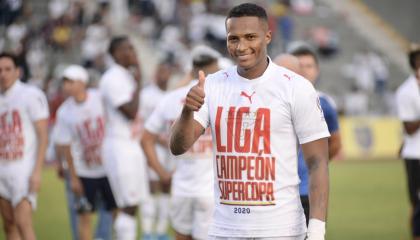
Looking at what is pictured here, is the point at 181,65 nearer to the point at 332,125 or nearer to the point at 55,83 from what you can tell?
the point at 55,83

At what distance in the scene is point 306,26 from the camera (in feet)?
148

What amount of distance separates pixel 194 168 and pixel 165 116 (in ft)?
2.19

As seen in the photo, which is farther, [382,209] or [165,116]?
[382,209]

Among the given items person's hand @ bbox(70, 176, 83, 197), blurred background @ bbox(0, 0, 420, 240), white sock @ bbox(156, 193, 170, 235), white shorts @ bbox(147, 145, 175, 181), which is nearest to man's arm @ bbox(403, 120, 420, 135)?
person's hand @ bbox(70, 176, 83, 197)

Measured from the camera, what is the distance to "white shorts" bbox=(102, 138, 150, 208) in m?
13.1

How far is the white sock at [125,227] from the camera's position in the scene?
42.0 feet

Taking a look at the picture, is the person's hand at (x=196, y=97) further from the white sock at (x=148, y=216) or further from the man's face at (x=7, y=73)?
the white sock at (x=148, y=216)

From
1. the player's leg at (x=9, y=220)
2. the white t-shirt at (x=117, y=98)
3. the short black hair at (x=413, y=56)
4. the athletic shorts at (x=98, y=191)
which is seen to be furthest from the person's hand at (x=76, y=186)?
the short black hair at (x=413, y=56)

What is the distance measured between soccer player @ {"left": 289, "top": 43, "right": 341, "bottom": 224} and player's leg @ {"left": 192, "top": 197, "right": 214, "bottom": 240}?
52.3 inches

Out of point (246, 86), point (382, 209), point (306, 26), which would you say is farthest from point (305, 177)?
point (306, 26)

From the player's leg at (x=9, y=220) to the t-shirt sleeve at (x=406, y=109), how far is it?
4993 mm

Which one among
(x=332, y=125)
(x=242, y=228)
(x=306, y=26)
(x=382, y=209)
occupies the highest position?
(x=306, y=26)

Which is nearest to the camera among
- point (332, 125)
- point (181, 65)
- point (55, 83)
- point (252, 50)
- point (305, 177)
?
point (252, 50)

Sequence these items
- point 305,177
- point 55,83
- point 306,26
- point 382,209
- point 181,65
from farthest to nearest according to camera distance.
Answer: point 306,26 < point 181,65 < point 55,83 < point 382,209 < point 305,177
